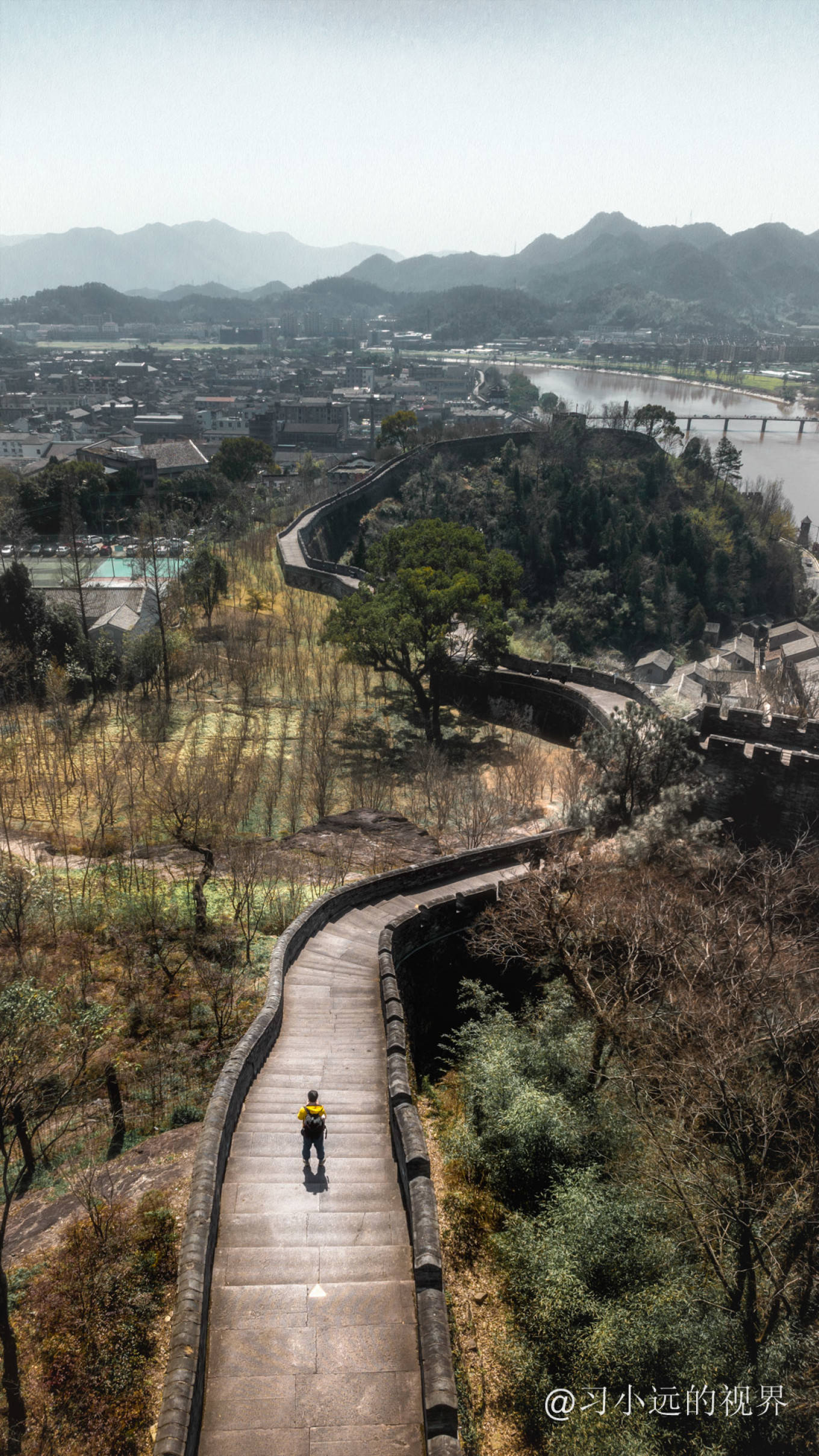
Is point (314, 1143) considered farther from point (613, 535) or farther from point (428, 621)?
point (613, 535)

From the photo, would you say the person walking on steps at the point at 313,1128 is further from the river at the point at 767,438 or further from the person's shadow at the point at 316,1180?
the river at the point at 767,438

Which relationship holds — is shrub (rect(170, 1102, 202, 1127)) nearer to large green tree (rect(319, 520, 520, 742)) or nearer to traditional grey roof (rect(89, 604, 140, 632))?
large green tree (rect(319, 520, 520, 742))

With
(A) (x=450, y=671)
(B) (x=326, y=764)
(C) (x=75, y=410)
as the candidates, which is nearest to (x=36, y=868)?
(B) (x=326, y=764)

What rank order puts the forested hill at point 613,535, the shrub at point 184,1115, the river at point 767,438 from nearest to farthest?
the shrub at point 184,1115
the forested hill at point 613,535
the river at point 767,438

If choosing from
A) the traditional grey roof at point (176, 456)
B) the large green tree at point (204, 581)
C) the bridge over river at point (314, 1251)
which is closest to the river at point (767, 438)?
the traditional grey roof at point (176, 456)

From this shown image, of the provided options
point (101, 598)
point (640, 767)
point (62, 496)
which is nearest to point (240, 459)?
point (62, 496)

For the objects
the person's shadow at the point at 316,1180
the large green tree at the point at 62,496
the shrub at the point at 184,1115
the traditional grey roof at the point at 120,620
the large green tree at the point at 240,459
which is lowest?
the shrub at the point at 184,1115
